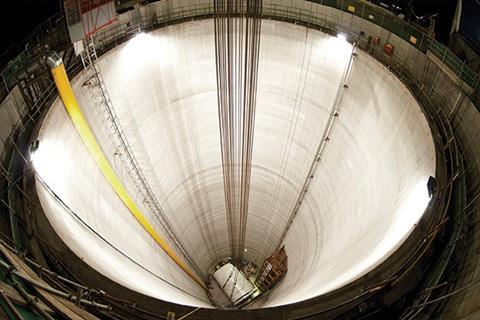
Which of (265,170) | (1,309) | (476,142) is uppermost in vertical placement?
(265,170)

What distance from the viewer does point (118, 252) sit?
7000 mm

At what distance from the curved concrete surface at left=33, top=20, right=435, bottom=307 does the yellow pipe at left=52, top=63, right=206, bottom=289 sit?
0.16 meters

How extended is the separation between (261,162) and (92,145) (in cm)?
430

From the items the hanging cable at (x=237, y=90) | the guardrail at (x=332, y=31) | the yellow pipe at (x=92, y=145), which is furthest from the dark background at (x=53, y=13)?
the hanging cable at (x=237, y=90)

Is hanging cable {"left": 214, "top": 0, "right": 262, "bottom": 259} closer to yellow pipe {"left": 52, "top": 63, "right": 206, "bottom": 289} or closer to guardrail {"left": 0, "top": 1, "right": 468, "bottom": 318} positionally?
guardrail {"left": 0, "top": 1, "right": 468, "bottom": 318}

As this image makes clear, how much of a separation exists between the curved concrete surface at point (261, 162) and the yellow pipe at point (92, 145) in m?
0.16

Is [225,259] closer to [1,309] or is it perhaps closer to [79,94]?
[79,94]

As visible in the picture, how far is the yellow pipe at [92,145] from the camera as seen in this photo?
7.35 m

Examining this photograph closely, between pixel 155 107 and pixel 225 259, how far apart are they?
17.1 feet

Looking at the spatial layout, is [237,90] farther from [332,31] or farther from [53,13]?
[53,13]

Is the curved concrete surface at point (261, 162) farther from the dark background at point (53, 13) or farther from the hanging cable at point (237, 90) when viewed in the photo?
the dark background at point (53, 13)

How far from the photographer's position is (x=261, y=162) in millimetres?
10617

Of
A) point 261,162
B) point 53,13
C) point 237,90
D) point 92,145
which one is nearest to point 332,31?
point 237,90

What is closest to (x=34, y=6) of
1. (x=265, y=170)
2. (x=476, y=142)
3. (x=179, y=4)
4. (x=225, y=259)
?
(x=179, y=4)
